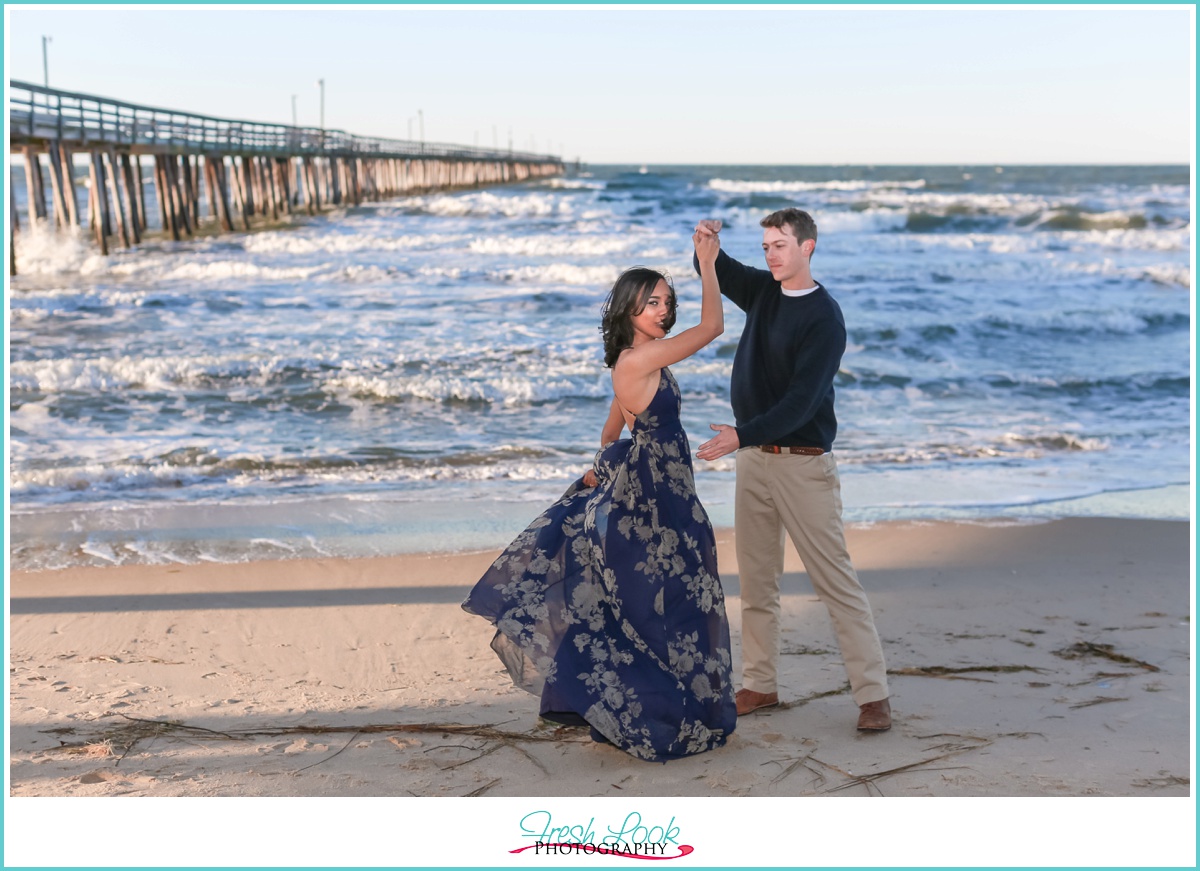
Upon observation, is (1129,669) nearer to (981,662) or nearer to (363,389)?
(981,662)

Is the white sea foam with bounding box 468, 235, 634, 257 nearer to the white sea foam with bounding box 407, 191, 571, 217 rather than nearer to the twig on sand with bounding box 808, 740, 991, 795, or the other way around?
the white sea foam with bounding box 407, 191, 571, 217

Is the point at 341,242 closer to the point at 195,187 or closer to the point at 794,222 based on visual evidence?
the point at 195,187

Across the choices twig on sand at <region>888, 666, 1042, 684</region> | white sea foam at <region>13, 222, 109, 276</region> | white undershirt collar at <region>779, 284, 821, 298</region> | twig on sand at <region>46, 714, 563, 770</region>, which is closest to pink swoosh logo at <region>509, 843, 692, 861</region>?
twig on sand at <region>46, 714, 563, 770</region>

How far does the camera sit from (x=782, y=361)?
3.74 meters

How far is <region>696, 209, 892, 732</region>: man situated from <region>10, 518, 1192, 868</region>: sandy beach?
22 cm

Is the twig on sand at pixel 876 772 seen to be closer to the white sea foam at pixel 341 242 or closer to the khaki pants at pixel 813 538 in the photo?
the khaki pants at pixel 813 538

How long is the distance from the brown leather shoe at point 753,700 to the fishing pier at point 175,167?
1850 centimetres

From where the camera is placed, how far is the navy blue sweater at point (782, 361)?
3.62m

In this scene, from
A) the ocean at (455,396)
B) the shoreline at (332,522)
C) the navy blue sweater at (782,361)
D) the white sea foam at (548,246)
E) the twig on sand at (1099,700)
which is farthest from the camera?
the white sea foam at (548,246)

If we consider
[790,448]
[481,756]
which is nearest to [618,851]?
[481,756]

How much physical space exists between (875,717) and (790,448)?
932 mm

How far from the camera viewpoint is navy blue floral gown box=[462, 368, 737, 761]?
137 inches

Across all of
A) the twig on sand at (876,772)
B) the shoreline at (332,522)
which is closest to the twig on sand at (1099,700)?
the twig on sand at (876,772)

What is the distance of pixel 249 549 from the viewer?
6008 mm
